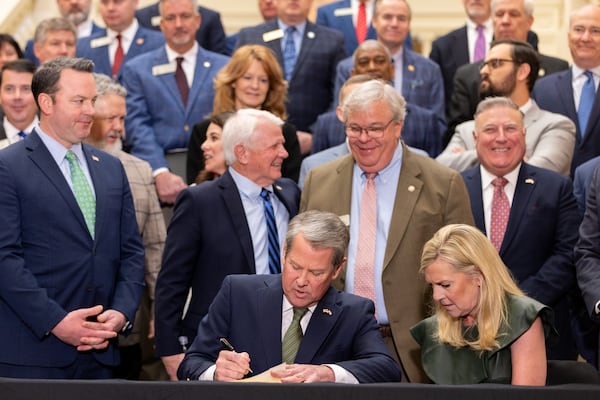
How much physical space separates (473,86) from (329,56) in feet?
3.39

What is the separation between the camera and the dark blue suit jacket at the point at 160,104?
6.62 m

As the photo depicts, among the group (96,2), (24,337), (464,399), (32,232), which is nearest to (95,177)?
(32,232)

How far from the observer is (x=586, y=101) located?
21.0ft

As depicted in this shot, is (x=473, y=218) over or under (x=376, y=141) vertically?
under

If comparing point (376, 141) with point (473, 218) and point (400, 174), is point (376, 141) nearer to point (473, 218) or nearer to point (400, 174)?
point (400, 174)

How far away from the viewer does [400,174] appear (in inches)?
191

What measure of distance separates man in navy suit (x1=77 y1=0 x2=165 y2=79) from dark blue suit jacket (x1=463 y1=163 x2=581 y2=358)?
10.4ft

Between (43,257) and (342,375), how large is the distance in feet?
4.56

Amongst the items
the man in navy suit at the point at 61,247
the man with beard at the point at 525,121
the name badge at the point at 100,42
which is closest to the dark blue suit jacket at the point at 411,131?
the man with beard at the point at 525,121

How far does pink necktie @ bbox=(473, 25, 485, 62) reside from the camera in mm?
7620

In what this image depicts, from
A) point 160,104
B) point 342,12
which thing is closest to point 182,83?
point 160,104

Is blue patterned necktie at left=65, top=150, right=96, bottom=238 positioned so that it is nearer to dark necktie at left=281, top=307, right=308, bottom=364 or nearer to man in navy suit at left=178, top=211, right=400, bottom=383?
man in navy suit at left=178, top=211, right=400, bottom=383

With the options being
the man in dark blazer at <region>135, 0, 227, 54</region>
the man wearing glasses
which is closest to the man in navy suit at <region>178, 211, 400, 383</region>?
the man wearing glasses

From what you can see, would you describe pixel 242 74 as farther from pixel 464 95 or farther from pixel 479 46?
pixel 479 46
